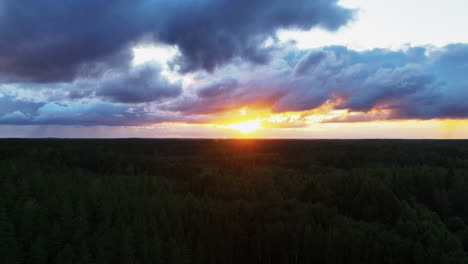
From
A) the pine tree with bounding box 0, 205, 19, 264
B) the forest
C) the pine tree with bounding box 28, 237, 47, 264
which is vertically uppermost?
the pine tree with bounding box 0, 205, 19, 264

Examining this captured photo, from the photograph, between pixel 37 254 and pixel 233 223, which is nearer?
pixel 37 254

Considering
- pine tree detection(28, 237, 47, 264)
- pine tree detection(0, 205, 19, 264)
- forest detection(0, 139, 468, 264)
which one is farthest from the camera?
forest detection(0, 139, 468, 264)

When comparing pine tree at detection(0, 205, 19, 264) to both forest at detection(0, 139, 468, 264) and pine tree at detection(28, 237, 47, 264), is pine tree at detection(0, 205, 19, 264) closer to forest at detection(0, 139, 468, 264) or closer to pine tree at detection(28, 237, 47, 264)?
forest at detection(0, 139, 468, 264)

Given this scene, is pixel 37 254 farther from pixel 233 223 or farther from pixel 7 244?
pixel 233 223

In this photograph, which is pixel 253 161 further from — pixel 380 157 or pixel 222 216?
pixel 222 216

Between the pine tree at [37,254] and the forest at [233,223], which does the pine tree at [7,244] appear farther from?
the pine tree at [37,254]

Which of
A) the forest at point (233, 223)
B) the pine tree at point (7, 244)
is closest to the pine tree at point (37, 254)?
the forest at point (233, 223)

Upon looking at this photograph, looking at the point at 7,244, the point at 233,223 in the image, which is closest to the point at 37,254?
the point at 7,244

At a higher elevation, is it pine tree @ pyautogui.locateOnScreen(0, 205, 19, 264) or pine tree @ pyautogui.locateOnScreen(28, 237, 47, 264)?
pine tree @ pyautogui.locateOnScreen(0, 205, 19, 264)

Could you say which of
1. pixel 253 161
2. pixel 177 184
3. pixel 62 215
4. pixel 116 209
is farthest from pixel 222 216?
pixel 253 161

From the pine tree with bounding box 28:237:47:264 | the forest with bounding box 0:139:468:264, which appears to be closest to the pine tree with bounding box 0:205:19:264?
the forest with bounding box 0:139:468:264

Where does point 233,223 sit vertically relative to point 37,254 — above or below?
below
